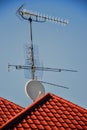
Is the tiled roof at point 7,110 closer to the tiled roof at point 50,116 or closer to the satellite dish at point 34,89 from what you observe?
the satellite dish at point 34,89

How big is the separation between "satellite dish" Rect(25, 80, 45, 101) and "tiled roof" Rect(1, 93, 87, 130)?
58.2 inches

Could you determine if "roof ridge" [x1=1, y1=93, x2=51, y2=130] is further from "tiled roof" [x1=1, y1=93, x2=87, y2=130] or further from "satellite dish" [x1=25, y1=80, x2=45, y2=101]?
"satellite dish" [x1=25, y1=80, x2=45, y2=101]

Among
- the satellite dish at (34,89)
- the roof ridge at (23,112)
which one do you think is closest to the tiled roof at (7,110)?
the satellite dish at (34,89)

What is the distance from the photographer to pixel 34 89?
10242 mm

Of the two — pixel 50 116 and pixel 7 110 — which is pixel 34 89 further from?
pixel 50 116

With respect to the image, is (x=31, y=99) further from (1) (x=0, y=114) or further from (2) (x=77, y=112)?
(2) (x=77, y=112)

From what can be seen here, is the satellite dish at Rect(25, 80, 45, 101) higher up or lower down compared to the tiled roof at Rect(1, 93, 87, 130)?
higher up

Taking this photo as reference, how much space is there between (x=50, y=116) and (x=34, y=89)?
88.9 inches

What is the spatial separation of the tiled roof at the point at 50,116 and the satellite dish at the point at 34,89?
1477 millimetres

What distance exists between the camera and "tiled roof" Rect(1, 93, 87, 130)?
7.71 meters

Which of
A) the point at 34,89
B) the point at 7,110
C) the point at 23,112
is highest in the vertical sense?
the point at 34,89

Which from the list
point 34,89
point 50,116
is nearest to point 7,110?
point 34,89

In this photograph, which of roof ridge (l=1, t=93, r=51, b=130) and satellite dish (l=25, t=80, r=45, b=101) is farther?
satellite dish (l=25, t=80, r=45, b=101)

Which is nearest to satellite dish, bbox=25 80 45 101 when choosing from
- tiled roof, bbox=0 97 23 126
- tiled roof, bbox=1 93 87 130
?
tiled roof, bbox=0 97 23 126
